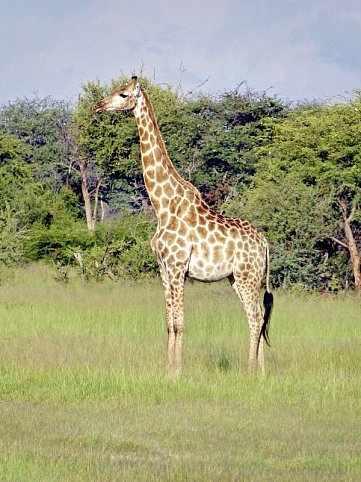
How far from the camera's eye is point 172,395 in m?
9.30

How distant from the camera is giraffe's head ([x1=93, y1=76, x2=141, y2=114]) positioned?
11.2m

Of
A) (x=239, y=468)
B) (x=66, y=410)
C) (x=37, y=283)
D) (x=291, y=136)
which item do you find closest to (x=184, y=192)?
(x=66, y=410)

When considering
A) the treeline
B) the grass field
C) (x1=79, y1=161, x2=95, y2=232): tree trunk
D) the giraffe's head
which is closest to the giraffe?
the giraffe's head

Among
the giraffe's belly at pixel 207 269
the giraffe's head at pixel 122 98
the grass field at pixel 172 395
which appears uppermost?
the giraffe's head at pixel 122 98

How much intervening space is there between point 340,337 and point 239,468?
7.72m

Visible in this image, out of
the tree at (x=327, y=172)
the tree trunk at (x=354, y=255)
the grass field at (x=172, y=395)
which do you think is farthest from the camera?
the tree at (x=327, y=172)

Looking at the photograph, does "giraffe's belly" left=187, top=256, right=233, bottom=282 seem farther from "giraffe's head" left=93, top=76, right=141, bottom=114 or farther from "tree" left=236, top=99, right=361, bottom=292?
"tree" left=236, top=99, right=361, bottom=292

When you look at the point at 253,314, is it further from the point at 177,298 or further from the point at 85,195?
the point at 85,195

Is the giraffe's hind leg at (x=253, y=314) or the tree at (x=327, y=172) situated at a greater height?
the tree at (x=327, y=172)

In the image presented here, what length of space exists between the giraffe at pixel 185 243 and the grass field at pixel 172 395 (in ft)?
1.60

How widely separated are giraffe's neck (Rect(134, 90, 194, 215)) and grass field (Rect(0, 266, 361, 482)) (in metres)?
1.68

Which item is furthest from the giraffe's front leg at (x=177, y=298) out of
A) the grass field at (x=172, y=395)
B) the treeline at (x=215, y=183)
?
the treeline at (x=215, y=183)

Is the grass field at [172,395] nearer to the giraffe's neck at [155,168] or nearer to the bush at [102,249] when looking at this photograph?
the giraffe's neck at [155,168]

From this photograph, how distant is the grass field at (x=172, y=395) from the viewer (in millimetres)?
6547
